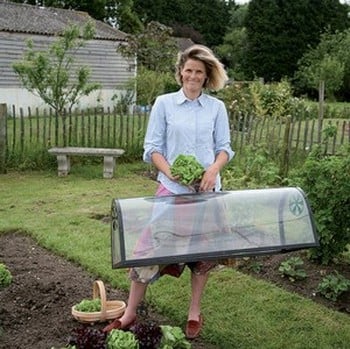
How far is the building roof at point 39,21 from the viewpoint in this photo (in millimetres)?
23109

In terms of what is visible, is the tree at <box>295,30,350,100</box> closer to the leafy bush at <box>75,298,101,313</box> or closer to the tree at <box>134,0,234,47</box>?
the tree at <box>134,0,234,47</box>

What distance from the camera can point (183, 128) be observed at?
333 cm

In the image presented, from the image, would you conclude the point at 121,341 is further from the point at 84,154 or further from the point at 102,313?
the point at 84,154

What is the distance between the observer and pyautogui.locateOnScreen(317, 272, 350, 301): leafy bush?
423cm

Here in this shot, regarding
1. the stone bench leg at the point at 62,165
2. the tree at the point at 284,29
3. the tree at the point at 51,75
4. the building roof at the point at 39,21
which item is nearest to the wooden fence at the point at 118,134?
the tree at the point at 51,75

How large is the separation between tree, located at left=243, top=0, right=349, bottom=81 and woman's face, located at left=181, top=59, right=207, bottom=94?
41.9m

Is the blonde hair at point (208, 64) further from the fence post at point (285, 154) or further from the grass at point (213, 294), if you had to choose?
the fence post at point (285, 154)

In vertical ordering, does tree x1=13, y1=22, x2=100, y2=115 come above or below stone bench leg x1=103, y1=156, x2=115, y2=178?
above

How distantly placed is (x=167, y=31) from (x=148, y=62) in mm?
1600

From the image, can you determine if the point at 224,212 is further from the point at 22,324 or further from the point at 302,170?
the point at 302,170

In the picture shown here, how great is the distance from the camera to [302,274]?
183 inches

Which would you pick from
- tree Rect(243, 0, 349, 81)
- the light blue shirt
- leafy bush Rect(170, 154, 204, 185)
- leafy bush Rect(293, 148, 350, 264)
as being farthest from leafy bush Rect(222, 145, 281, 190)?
tree Rect(243, 0, 349, 81)

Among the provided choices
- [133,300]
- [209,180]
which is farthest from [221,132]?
[133,300]

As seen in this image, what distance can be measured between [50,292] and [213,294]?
4.19ft
